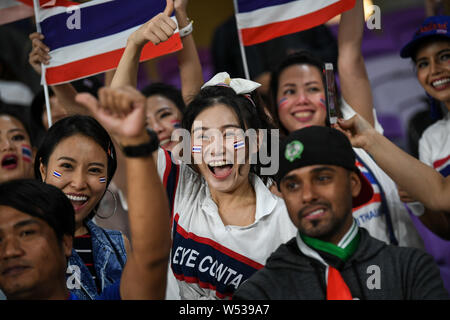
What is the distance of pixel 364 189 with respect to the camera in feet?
8.14

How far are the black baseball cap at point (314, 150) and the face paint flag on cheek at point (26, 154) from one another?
70.6 inches

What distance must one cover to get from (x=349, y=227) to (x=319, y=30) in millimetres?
2922

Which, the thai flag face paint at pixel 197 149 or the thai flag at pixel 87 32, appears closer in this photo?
the thai flag face paint at pixel 197 149

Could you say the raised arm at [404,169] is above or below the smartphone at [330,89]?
below

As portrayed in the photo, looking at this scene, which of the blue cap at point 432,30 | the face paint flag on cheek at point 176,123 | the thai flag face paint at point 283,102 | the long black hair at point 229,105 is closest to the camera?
the long black hair at point 229,105

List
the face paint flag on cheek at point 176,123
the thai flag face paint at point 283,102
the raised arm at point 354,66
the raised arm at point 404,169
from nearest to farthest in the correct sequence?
the raised arm at point 404,169, the raised arm at point 354,66, the thai flag face paint at point 283,102, the face paint flag on cheek at point 176,123

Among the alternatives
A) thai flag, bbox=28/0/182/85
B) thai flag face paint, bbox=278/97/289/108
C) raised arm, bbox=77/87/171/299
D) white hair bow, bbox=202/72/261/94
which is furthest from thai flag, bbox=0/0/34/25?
raised arm, bbox=77/87/171/299

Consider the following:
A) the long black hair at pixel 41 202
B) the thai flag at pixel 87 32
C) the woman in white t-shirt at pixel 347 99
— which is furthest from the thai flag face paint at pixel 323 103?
the long black hair at pixel 41 202

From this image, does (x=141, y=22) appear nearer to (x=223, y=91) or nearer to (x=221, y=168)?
(x=223, y=91)

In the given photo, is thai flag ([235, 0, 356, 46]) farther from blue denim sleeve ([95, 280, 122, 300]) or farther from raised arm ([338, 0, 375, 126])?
blue denim sleeve ([95, 280, 122, 300])

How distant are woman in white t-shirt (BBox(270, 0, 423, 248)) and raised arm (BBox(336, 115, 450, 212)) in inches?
16.9

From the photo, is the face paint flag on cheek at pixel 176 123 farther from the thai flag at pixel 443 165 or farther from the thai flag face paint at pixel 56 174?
the thai flag at pixel 443 165

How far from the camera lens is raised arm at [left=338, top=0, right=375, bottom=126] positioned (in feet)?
10.7

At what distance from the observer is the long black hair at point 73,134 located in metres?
2.70
